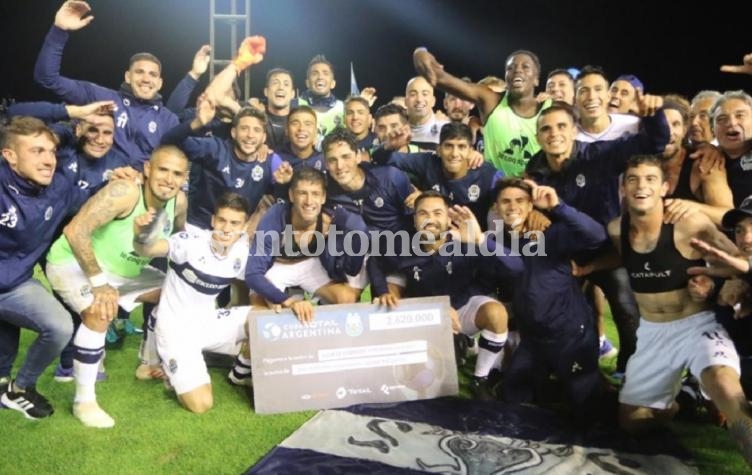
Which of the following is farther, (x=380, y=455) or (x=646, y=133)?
(x=646, y=133)

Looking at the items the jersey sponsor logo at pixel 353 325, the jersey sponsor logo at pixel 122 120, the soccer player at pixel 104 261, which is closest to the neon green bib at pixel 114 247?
the soccer player at pixel 104 261

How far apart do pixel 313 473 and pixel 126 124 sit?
321 centimetres

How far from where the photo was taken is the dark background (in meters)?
12.6

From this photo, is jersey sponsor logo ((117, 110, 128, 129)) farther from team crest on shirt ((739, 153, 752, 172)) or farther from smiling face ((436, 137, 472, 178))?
team crest on shirt ((739, 153, 752, 172))

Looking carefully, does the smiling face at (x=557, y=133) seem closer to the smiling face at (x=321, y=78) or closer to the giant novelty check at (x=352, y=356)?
the giant novelty check at (x=352, y=356)

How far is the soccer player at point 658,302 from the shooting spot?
3342 mm

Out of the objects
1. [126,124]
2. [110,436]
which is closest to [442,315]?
[110,436]

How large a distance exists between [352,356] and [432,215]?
1.00 m

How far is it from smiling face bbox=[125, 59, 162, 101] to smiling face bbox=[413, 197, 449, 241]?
2393 mm

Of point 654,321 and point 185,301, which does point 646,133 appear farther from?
point 185,301

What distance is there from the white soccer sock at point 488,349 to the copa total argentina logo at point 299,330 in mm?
939

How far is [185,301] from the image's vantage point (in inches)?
157

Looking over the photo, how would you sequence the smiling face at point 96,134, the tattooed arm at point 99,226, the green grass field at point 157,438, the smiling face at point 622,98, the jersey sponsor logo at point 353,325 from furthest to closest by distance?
the smiling face at point 622,98 < the smiling face at point 96,134 < the jersey sponsor logo at point 353,325 < the tattooed arm at point 99,226 < the green grass field at point 157,438

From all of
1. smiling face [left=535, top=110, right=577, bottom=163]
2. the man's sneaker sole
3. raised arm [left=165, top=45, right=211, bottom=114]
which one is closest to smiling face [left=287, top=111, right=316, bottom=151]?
raised arm [left=165, top=45, right=211, bottom=114]
